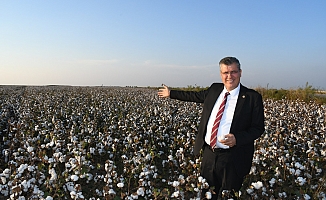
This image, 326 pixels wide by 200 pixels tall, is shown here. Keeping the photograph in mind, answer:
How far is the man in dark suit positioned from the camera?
3266mm

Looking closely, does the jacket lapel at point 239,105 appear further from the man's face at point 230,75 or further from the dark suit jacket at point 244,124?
the man's face at point 230,75

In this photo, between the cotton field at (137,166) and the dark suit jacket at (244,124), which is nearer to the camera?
the dark suit jacket at (244,124)

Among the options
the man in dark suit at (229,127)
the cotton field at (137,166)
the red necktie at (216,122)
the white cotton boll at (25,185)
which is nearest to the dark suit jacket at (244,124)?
the man in dark suit at (229,127)

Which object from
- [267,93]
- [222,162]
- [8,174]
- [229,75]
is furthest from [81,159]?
[267,93]

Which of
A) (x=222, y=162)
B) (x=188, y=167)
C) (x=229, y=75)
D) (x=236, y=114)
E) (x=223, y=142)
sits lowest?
(x=188, y=167)

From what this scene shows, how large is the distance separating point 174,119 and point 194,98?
6165 mm

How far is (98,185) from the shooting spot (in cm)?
536

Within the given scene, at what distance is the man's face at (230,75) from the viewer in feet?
10.5

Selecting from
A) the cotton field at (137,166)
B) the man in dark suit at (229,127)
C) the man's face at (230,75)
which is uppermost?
the man's face at (230,75)

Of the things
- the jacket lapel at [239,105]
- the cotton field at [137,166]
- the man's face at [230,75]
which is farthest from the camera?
the cotton field at [137,166]

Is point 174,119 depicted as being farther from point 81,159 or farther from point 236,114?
point 236,114

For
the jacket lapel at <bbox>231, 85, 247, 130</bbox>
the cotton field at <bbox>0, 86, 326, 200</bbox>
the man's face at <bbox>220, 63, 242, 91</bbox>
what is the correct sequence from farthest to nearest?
the cotton field at <bbox>0, 86, 326, 200</bbox> < the jacket lapel at <bbox>231, 85, 247, 130</bbox> < the man's face at <bbox>220, 63, 242, 91</bbox>

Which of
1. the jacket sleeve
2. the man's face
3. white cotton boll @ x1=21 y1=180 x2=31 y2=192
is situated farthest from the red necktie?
white cotton boll @ x1=21 y1=180 x2=31 y2=192

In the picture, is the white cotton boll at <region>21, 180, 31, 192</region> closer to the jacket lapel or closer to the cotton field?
the cotton field
